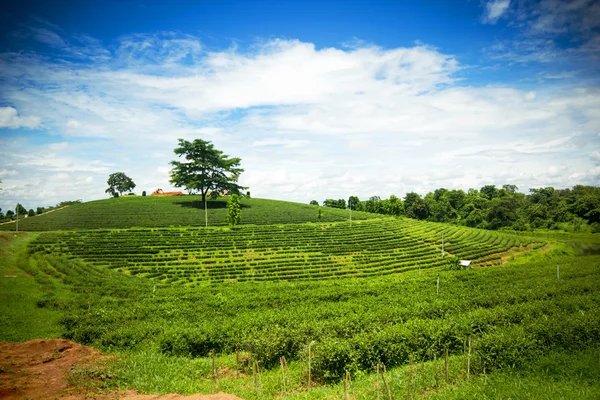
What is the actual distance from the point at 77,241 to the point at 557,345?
67562 millimetres

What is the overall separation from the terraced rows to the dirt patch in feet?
93.9

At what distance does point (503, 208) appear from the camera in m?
110

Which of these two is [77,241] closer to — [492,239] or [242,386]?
[242,386]

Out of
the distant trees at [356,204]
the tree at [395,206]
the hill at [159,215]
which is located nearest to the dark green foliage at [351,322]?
the hill at [159,215]

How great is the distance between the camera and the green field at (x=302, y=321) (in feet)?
46.2

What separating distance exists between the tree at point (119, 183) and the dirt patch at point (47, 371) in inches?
4918

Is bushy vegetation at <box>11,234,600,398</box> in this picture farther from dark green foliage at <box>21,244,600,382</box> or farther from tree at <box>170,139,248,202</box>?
tree at <box>170,139,248,202</box>

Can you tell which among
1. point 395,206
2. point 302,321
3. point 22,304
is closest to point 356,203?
point 395,206

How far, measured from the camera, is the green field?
14.1 metres

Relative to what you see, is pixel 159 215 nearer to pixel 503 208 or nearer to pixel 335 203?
pixel 335 203

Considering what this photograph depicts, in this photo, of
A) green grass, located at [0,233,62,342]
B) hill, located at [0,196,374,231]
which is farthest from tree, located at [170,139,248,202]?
green grass, located at [0,233,62,342]

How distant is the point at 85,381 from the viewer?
13.8m

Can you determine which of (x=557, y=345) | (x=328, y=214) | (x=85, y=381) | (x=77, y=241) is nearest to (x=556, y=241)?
(x=328, y=214)

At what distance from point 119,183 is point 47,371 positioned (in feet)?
425
